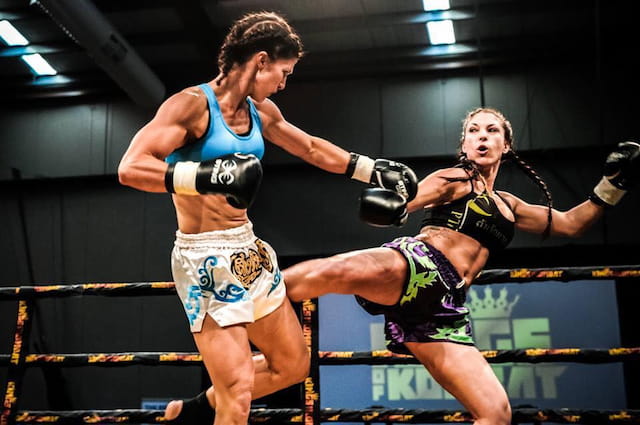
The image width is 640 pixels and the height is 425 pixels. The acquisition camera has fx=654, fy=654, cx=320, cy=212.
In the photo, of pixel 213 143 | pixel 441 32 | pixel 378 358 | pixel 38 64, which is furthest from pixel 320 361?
pixel 38 64

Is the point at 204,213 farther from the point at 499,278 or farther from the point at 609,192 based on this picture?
the point at 609,192

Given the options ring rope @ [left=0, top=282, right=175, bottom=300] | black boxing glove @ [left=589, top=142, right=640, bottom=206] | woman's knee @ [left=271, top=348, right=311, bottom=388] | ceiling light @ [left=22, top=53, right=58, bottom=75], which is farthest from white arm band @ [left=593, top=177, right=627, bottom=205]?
ceiling light @ [left=22, top=53, right=58, bottom=75]

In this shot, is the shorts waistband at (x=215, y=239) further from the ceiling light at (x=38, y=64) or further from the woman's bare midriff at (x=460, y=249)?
the ceiling light at (x=38, y=64)

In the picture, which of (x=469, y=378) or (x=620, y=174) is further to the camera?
(x=620, y=174)

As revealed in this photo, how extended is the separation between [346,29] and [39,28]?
2553mm

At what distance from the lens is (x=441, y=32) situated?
5.51m

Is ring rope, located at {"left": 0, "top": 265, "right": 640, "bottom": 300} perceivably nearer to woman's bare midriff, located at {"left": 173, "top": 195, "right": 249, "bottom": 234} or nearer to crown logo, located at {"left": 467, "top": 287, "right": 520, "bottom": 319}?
woman's bare midriff, located at {"left": 173, "top": 195, "right": 249, "bottom": 234}

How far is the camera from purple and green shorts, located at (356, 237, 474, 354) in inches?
82.7

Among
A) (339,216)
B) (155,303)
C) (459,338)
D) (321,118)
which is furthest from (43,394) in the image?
(459,338)

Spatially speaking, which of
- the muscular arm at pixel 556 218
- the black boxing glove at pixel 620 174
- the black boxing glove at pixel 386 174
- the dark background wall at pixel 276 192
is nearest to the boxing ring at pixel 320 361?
the muscular arm at pixel 556 218

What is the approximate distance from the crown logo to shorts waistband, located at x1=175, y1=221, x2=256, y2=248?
13.1 feet

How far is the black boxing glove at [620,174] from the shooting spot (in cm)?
246

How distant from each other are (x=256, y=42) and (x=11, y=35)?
4.51 meters

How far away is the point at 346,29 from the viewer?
18.0 feet
